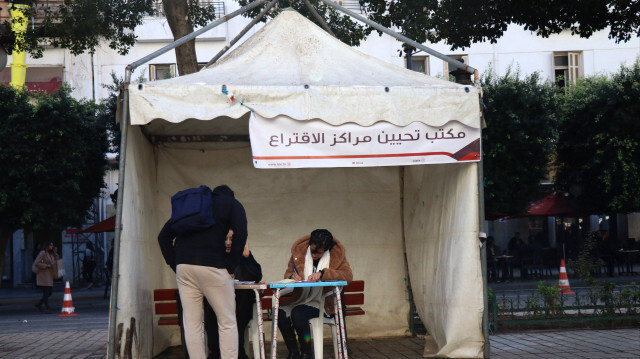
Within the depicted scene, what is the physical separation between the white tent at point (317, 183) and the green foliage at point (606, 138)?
17996 millimetres

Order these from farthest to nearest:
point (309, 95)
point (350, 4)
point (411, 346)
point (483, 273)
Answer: point (350, 4) < point (411, 346) < point (483, 273) < point (309, 95)

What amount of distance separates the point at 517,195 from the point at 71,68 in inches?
Answer: 727

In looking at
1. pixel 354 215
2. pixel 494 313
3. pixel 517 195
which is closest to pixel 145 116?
pixel 354 215

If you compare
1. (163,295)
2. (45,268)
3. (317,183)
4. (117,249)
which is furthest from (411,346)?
(45,268)

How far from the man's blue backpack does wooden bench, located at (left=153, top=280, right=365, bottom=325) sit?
209cm

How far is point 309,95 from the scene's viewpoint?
758 centimetres

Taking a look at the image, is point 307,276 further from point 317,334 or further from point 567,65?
point 567,65

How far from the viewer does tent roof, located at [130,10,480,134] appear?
24.2 feet

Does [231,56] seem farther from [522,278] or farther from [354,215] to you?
[522,278]

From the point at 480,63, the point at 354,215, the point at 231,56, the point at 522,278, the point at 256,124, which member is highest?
the point at 480,63

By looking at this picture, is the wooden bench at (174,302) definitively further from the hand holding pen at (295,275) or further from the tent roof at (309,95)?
the tent roof at (309,95)

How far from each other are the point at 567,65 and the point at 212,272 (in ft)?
99.0

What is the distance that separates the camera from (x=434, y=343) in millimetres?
8859

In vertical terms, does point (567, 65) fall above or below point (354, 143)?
above
